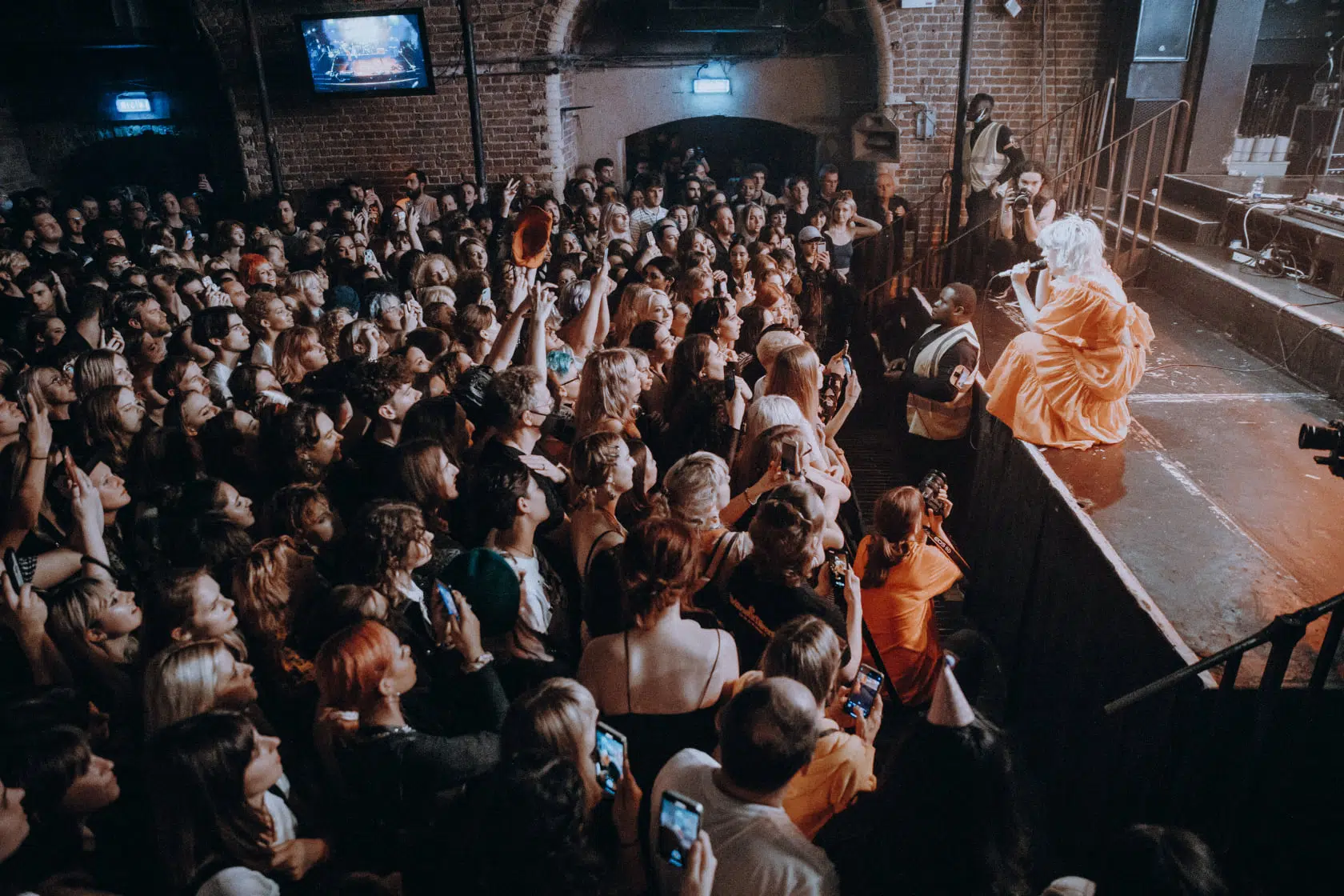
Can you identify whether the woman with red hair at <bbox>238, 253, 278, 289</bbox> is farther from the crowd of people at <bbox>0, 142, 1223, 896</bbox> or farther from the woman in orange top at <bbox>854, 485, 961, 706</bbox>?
the woman in orange top at <bbox>854, 485, 961, 706</bbox>

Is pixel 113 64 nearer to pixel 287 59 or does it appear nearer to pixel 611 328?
pixel 287 59

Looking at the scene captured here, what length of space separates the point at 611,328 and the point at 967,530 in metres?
2.36

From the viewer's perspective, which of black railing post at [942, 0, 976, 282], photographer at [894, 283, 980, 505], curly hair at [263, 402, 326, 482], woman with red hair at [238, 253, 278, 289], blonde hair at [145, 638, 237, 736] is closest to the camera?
blonde hair at [145, 638, 237, 736]

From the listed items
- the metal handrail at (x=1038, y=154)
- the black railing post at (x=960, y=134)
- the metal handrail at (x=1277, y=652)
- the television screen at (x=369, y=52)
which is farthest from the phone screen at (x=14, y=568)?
the television screen at (x=369, y=52)

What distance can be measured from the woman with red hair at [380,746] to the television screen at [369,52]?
9.01m

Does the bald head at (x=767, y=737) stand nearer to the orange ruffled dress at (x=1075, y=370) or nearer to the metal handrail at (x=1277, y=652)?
the metal handrail at (x=1277, y=652)

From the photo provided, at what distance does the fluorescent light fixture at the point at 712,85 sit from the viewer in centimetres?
1127

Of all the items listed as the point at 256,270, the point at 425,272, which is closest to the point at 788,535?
the point at 425,272

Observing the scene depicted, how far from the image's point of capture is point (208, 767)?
1.74m

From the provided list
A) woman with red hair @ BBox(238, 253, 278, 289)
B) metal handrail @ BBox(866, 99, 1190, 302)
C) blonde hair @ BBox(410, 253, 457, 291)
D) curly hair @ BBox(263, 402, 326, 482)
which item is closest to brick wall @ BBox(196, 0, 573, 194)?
woman with red hair @ BBox(238, 253, 278, 289)

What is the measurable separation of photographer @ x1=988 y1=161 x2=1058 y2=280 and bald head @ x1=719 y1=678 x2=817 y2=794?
617 cm

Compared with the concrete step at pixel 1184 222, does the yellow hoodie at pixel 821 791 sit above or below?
below

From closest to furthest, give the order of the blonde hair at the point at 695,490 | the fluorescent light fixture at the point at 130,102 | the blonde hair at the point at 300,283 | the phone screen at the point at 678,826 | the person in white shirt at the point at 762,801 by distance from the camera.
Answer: the phone screen at the point at 678,826, the person in white shirt at the point at 762,801, the blonde hair at the point at 695,490, the blonde hair at the point at 300,283, the fluorescent light fixture at the point at 130,102

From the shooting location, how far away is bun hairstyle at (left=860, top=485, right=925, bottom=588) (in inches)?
113
